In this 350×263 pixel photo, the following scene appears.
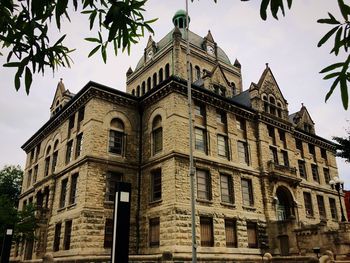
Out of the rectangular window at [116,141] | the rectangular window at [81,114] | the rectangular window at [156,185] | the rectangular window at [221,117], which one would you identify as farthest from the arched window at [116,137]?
the rectangular window at [221,117]

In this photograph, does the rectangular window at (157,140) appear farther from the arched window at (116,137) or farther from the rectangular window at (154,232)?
the rectangular window at (154,232)

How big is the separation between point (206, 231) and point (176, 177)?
14.7ft

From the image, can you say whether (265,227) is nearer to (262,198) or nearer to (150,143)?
(262,198)

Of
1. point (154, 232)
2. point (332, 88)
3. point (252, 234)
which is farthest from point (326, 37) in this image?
point (252, 234)

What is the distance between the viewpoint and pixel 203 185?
83.9 feet

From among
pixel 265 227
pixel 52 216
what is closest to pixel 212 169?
pixel 265 227

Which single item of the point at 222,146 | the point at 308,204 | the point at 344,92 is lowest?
the point at 344,92

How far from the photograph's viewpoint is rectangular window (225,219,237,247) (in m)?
25.2

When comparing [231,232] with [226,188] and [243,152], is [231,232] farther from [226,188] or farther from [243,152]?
[243,152]

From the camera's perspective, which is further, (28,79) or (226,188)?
(226,188)

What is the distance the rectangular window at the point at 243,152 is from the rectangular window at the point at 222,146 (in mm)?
1521

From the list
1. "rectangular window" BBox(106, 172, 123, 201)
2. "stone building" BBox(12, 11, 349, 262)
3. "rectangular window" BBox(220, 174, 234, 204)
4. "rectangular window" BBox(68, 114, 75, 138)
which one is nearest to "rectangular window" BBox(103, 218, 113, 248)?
"stone building" BBox(12, 11, 349, 262)

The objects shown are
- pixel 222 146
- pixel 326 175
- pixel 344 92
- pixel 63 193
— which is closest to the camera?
pixel 344 92

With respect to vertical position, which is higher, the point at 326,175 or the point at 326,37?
the point at 326,175
